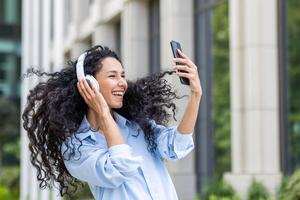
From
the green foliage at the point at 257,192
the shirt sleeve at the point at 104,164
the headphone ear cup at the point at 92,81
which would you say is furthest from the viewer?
the green foliage at the point at 257,192

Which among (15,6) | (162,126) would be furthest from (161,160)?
(15,6)

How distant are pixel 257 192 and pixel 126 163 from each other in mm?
10971

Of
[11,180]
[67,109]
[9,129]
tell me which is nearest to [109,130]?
[67,109]

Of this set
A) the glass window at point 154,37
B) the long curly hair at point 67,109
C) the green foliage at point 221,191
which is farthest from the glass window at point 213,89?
the long curly hair at point 67,109

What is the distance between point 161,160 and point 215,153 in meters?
15.0

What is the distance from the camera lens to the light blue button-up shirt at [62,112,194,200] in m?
3.66

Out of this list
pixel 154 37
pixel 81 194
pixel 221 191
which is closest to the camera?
pixel 81 194

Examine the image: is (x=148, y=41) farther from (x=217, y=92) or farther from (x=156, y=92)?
(x=156, y=92)

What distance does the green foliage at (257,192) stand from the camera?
14.3 meters

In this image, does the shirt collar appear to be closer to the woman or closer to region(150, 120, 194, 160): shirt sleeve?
the woman

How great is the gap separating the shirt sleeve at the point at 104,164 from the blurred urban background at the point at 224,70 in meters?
5.75

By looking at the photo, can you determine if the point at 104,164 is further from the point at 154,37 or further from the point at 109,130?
the point at 154,37

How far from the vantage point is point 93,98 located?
374 cm

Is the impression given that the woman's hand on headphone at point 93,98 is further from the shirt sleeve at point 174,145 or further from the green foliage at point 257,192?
the green foliage at point 257,192
